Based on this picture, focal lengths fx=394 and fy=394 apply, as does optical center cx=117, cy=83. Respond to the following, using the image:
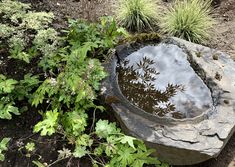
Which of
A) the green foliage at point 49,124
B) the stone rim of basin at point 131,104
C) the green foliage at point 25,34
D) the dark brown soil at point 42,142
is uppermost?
the green foliage at point 25,34

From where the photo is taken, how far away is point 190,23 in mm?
4734

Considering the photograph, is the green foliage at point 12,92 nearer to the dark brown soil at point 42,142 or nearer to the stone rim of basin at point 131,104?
the dark brown soil at point 42,142

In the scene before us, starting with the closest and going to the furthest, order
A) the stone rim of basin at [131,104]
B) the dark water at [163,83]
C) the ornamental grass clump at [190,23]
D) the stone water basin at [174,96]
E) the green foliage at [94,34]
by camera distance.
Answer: the stone water basin at [174,96] → the stone rim of basin at [131,104] → the dark water at [163,83] → the green foliage at [94,34] → the ornamental grass clump at [190,23]

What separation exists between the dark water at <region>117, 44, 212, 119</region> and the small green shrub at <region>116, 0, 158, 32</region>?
3.17ft

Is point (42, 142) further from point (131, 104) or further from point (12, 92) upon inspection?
point (131, 104)

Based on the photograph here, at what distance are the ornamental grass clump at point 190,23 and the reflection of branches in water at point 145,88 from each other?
1.04 meters

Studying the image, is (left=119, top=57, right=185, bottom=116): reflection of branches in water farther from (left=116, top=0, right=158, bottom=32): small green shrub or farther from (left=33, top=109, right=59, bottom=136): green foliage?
(left=116, top=0, right=158, bottom=32): small green shrub

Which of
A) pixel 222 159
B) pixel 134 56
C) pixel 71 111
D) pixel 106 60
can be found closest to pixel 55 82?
pixel 71 111

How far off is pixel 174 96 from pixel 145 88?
280mm

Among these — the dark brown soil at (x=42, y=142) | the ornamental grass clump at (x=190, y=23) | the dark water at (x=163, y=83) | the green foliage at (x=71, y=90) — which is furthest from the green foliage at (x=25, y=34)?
the ornamental grass clump at (x=190, y=23)

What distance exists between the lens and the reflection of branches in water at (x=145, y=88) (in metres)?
3.51

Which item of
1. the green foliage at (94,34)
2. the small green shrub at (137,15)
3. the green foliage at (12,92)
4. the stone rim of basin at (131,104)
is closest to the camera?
the stone rim of basin at (131,104)

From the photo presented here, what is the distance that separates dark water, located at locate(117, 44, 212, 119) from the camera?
11.5 feet

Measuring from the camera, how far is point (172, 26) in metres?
4.78
